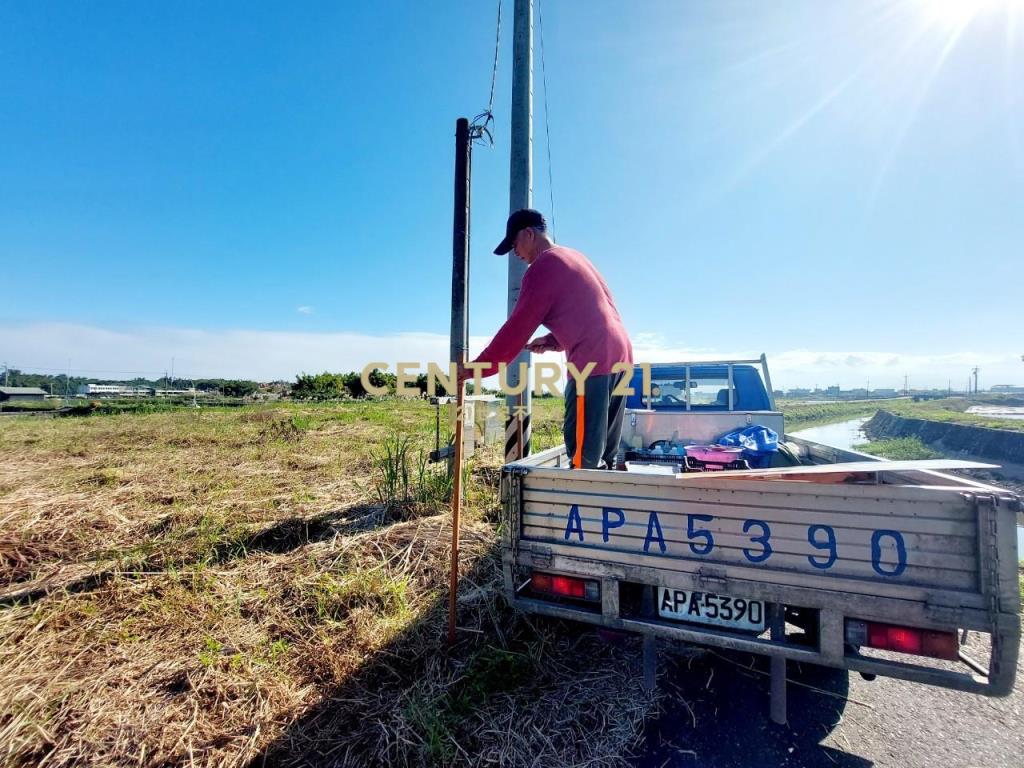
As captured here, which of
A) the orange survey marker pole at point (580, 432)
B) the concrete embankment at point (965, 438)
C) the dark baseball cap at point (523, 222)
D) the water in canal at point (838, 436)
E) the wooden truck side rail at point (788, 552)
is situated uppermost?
the dark baseball cap at point (523, 222)

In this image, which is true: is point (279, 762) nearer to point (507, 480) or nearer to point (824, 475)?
point (507, 480)

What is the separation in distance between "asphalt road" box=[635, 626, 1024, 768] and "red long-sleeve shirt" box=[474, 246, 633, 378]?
5.75 feet

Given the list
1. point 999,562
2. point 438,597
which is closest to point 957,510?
point 999,562

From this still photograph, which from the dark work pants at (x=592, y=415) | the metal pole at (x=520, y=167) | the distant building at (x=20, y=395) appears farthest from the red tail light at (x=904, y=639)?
the distant building at (x=20, y=395)

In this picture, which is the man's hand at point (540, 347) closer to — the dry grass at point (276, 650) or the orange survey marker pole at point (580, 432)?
the orange survey marker pole at point (580, 432)

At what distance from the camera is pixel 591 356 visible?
2344mm

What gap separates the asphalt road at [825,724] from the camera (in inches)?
69.3

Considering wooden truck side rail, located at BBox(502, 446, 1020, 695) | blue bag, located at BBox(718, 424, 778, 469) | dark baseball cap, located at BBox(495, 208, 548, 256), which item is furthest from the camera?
blue bag, located at BBox(718, 424, 778, 469)

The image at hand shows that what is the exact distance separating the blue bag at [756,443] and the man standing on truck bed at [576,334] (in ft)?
6.04

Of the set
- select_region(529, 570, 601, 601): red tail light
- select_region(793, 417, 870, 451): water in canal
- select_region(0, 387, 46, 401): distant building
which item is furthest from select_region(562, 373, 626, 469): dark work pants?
select_region(0, 387, 46, 401): distant building

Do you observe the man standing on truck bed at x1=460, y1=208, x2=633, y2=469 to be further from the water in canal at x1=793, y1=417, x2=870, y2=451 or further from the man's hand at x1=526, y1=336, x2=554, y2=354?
the water in canal at x1=793, y1=417, x2=870, y2=451

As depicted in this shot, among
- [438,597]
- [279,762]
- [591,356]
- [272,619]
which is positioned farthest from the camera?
[438,597]

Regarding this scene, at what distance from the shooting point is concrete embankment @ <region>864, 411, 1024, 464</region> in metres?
15.7

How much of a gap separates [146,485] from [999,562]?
7321 millimetres
